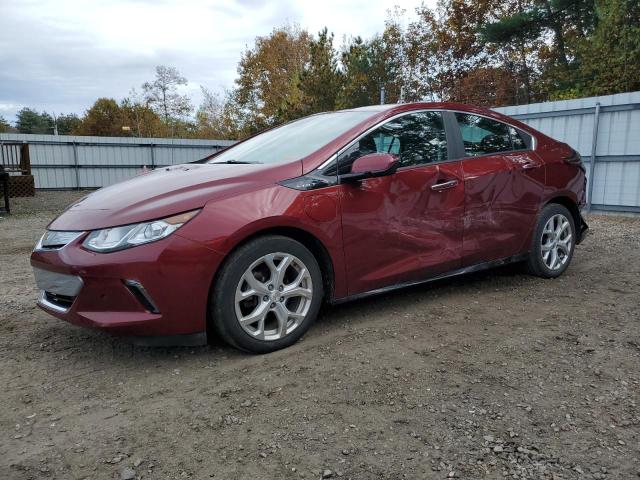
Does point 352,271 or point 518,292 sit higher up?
point 352,271

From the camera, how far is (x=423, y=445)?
2.16 m

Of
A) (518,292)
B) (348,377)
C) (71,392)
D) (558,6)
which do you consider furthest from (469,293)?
(558,6)

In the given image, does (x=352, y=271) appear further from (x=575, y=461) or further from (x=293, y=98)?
(x=293, y=98)

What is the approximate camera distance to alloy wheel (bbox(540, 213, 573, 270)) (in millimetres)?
4625

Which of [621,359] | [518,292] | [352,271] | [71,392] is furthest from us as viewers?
[518,292]

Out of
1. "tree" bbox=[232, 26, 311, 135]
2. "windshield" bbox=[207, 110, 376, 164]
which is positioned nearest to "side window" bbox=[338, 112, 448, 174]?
"windshield" bbox=[207, 110, 376, 164]

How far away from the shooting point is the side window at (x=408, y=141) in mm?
3520

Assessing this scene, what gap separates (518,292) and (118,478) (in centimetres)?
340

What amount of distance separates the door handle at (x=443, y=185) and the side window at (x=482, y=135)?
0.35 meters

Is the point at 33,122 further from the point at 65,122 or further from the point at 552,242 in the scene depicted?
the point at 552,242

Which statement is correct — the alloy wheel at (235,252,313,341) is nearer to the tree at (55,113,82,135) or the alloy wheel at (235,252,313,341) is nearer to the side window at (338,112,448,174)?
the side window at (338,112,448,174)

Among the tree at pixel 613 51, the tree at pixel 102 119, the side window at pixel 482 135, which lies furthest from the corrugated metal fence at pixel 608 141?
the tree at pixel 102 119

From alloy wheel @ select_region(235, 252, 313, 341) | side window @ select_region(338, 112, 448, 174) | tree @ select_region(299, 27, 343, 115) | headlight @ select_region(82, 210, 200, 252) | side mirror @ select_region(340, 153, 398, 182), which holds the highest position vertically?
tree @ select_region(299, 27, 343, 115)

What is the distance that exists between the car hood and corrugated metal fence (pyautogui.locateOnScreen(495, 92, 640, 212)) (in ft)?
29.1
